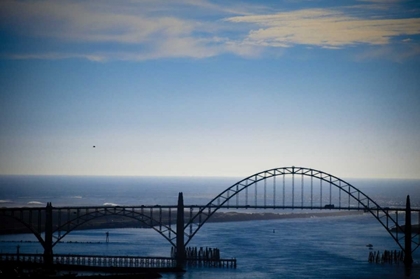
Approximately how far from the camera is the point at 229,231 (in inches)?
5595

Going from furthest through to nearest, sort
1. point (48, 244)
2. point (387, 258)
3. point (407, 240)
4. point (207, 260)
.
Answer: point (387, 258)
point (407, 240)
point (207, 260)
point (48, 244)

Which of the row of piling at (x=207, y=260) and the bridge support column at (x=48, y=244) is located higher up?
the bridge support column at (x=48, y=244)

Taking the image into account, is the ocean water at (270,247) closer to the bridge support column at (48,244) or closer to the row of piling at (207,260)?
the row of piling at (207,260)

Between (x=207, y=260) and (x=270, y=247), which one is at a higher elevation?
(x=270, y=247)

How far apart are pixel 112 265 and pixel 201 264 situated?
35.5 ft

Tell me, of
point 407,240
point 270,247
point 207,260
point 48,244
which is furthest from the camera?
point 270,247

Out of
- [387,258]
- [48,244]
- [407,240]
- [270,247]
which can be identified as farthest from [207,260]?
[407,240]

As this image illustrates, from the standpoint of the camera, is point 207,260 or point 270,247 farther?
point 270,247

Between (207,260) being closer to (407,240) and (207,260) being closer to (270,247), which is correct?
(270,247)

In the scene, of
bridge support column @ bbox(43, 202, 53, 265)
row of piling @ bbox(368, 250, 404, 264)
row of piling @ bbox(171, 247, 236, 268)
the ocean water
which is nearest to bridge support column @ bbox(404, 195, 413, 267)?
the ocean water

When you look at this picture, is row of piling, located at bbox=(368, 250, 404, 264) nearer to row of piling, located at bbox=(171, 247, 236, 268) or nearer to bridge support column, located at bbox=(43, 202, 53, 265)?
row of piling, located at bbox=(171, 247, 236, 268)

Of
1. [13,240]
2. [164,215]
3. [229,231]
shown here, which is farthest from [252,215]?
[13,240]

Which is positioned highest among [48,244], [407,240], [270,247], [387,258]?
[407,240]

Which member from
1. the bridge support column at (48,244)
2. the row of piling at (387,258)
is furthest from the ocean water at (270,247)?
the bridge support column at (48,244)
